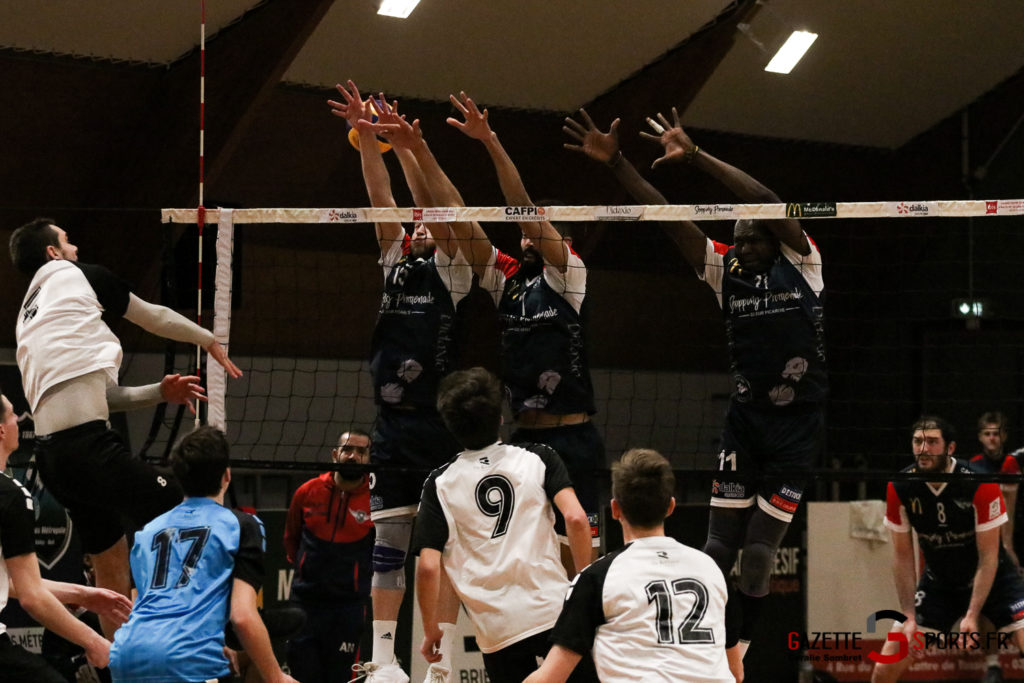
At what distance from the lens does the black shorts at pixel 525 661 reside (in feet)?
15.2

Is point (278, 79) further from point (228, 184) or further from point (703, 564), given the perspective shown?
point (703, 564)

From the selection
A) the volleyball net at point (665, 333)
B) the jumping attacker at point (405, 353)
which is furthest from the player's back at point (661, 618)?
the volleyball net at point (665, 333)

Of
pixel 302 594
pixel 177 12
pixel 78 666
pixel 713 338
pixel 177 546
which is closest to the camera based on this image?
pixel 177 546

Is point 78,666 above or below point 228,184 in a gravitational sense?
below

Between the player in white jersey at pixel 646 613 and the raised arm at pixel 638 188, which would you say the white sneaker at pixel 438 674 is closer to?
the player in white jersey at pixel 646 613

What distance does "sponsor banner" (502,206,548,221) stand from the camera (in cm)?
608

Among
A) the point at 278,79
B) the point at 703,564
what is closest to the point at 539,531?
the point at 703,564

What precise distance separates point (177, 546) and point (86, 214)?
7521 millimetres

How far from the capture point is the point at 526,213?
20.0 feet

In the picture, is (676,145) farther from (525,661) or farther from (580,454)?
(525,661)

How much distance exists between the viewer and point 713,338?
14.3 meters

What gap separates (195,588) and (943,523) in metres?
5.23

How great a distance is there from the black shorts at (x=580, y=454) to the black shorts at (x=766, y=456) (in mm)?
628

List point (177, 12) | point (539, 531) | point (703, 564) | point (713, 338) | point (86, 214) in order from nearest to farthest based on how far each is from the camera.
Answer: point (703, 564) → point (539, 531) → point (177, 12) → point (86, 214) → point (713, 338)
